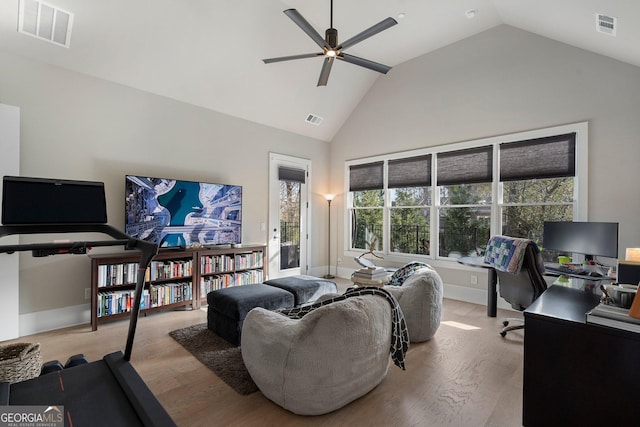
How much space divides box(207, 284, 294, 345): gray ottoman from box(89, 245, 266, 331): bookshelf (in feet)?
2.95

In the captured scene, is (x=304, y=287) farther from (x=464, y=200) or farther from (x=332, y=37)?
(x=464, y=200)

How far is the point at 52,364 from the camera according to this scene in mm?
1906

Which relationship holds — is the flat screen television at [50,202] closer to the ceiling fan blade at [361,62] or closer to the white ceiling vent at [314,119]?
the ceiling fan blade at [361,62]

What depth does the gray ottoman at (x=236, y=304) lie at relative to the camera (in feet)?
9.67

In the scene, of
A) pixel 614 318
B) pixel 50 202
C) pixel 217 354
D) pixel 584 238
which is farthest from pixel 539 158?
pixel 50 202

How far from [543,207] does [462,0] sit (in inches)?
113

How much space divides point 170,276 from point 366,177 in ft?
12.6

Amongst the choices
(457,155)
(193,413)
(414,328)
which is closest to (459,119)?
(457,155)

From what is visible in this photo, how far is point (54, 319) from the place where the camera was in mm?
3389

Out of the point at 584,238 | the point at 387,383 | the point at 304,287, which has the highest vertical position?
the point at 584,238

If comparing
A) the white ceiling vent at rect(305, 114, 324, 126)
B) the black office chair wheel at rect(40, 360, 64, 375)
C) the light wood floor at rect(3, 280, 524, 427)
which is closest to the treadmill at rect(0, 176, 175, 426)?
the black office chair wheel at rect(40, 360, 64, 375)

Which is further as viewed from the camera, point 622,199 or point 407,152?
point 407,152

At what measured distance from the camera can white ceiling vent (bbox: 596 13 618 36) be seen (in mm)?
2588

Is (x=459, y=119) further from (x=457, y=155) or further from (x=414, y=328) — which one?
(x=414, y=328)
